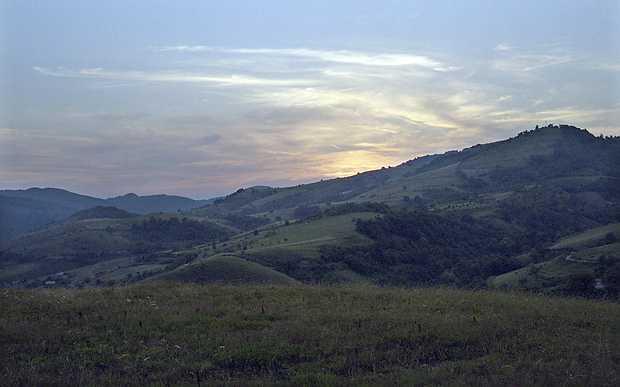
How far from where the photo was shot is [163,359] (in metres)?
7.77

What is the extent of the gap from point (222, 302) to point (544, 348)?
8141 mm

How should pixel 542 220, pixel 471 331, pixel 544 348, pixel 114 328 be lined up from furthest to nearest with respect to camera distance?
1. pixel 542 220
2. pixel 114 328
3. pixel 471 331
4. pixel 544 348

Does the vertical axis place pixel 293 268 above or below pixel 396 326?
below

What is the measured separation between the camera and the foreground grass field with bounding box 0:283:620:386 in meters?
6.98

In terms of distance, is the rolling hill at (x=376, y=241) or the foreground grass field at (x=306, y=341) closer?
the foreground grass field at (x=306, y=341)

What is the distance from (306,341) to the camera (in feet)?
27.6

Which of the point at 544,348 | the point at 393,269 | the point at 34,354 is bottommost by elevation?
the point at 393,269

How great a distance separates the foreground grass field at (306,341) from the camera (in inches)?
275

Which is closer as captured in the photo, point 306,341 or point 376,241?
point 306,341

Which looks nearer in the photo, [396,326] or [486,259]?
[396,326]

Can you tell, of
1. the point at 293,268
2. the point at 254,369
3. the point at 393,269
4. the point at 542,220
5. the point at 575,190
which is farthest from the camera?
the point at 575,190

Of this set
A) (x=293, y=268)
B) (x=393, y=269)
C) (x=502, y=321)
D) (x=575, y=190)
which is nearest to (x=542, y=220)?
(x=575, y=190)

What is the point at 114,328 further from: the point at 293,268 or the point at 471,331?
the point at 293,268

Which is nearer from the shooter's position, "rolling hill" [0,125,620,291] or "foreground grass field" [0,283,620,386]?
"foreground grass field" [0,283,620,386]
